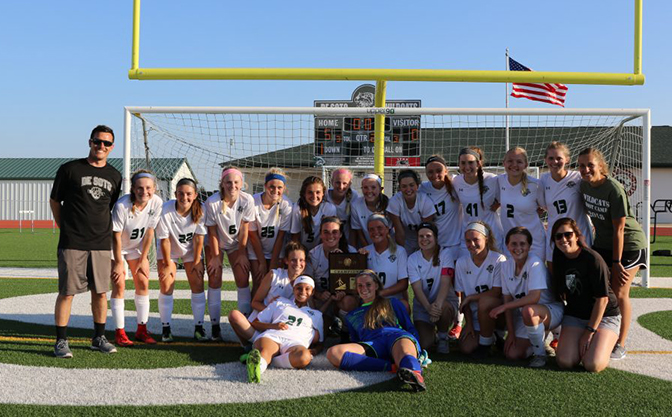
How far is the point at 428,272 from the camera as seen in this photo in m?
4.69

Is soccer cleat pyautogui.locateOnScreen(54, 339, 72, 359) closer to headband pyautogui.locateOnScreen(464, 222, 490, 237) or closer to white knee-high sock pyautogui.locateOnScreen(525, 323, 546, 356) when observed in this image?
headband pyautogui.locateOnScreen(464, 222, 490, 237)

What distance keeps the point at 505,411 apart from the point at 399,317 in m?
1.34

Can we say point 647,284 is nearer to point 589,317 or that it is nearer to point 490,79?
point 490,79

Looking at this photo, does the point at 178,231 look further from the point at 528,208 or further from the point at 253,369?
the point at 528,208

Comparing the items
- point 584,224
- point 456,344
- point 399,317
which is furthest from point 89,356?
point 584,224

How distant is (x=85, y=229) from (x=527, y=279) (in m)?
3.61

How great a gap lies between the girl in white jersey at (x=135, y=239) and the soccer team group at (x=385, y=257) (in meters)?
0.01

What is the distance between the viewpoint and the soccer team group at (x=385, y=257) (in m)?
4.08

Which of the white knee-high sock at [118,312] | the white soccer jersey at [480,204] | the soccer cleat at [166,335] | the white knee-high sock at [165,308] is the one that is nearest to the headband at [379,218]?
the white soccer jersey at [480,204]

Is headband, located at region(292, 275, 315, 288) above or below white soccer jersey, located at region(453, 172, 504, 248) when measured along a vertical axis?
below

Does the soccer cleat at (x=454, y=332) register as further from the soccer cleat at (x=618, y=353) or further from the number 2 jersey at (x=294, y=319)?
the number 2 jersey at (x=294, y=319)

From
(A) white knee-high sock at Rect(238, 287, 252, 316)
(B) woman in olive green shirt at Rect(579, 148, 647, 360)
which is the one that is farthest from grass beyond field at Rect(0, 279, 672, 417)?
(B) woman in olive green shirt at Rect(579, 148, 647, 360)

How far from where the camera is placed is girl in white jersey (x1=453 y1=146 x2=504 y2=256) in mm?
4980

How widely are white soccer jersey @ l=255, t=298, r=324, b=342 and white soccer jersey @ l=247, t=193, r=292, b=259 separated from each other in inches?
Answer: 35.9
